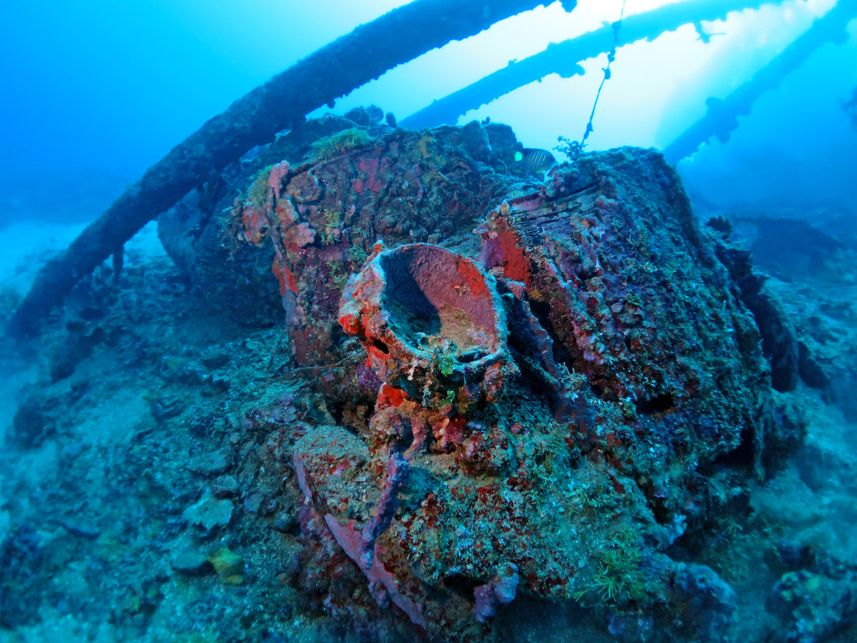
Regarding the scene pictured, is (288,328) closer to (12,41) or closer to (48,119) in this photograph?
(48,119)

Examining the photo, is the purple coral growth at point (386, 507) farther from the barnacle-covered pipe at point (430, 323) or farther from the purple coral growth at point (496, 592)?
the purple coral growth at point (496, 592)

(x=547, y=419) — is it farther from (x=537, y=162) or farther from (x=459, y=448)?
(x=537, y=162)

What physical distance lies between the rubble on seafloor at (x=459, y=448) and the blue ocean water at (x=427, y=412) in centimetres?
2

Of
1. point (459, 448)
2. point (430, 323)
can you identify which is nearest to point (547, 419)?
point (459, 448)

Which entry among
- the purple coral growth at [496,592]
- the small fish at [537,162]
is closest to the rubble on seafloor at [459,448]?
the purple coral growth at [496,592]

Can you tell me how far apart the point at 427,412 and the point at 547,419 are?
80 cm

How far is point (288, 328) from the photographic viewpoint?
16.6ft

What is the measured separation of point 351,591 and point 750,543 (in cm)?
267

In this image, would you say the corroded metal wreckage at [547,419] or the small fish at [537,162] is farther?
the small fish at [537,162]

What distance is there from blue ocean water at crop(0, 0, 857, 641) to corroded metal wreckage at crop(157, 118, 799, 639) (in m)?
0.02

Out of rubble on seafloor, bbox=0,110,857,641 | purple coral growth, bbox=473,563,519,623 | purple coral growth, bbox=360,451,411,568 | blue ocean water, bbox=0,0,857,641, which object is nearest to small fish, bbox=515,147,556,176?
blue ocean water, bbox=0,0,857,641

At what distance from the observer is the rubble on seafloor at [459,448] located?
2238 mm

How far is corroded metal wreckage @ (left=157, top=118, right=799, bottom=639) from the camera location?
2.17 metres

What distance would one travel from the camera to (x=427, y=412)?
2.61 m
